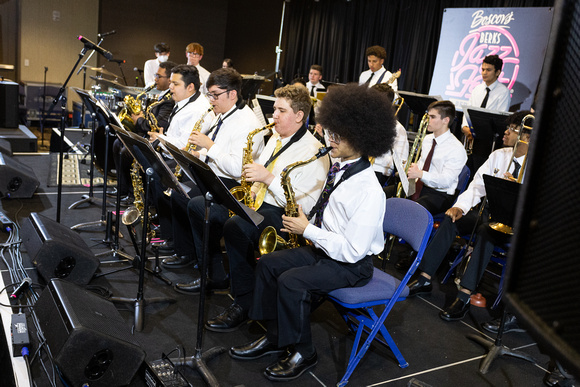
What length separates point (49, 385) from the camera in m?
2.43

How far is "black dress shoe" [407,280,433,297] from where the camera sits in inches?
154

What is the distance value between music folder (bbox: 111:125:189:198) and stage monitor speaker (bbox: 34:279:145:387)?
74cm

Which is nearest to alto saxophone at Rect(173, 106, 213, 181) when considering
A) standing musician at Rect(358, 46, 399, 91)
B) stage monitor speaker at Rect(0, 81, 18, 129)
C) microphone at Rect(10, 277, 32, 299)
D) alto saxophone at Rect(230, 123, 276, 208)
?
alto saxophone at Rect(230, 123, 276, 208)

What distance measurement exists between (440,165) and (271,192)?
178cm

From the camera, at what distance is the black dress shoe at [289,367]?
2652 mm

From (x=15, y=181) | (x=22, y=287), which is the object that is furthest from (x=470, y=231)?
(x=15, y=181)

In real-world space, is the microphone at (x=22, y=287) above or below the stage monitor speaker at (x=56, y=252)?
below

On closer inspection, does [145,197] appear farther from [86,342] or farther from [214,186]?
[86,342]

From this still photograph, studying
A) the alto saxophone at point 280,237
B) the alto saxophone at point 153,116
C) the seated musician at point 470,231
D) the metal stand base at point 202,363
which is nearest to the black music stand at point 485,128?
the seated musician at point 470,231

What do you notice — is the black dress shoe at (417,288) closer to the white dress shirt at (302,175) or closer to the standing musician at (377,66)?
the white dress shirt at (302,175)

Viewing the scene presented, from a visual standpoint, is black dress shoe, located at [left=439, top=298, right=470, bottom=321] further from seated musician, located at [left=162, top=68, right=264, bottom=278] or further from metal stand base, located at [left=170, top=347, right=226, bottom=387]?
metal stand base, located at [left=170, top=347, right=226, bottom=387]

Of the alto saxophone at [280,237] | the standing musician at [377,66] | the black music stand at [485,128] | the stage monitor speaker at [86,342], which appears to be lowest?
the stage monitor speaker at [86,342]

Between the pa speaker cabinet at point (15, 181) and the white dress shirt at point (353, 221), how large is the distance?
145 inches

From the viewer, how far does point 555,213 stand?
692 mm
